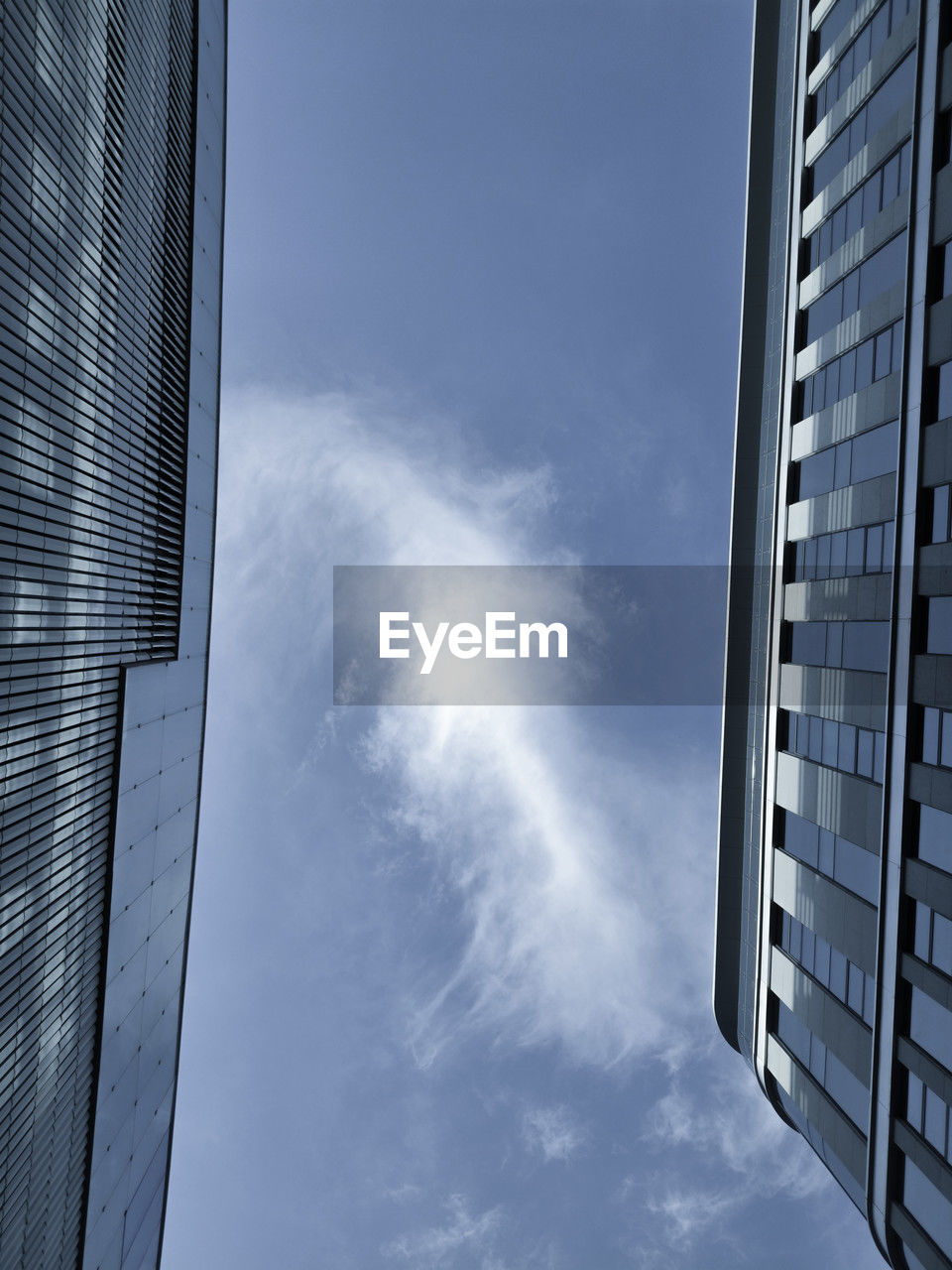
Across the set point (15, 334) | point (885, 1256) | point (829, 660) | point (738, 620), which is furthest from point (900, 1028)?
point (15, 334)

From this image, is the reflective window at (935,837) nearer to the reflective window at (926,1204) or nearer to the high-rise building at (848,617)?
the high-rise building at (848,617)

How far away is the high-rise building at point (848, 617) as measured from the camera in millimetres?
19234

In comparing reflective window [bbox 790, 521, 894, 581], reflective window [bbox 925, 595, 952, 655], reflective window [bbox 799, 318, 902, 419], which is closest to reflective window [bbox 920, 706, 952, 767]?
reflective window [bbox 925, 595, 952, 655]

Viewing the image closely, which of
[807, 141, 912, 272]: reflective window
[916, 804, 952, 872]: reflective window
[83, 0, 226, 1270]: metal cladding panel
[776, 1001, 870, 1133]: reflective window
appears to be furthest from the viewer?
[776, 1001, 870, 1133]: reflective window

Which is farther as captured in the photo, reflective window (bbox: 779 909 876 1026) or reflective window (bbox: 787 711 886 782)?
reflective window (bbox: 787 711 886 782)

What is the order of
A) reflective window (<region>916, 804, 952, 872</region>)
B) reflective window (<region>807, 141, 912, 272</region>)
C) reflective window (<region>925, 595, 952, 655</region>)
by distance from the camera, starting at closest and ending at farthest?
reflective window (<region>916, 804, 952, 872</region>)
reflective window (<region>925, 595, 952, 655</region>)
reflective window (<region>807, 141, 912, 272</region>)

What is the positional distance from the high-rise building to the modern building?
23366 millimetres

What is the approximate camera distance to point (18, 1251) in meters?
16.4

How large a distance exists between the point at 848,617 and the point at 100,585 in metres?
24.0

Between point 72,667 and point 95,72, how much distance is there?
15.9 meters

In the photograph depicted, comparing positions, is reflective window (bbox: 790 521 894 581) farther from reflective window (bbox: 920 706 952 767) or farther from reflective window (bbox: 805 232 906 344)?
reflective window (bbox: 805 232 906 344)

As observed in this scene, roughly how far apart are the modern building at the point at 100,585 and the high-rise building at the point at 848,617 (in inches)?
920

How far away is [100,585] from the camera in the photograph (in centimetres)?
1944

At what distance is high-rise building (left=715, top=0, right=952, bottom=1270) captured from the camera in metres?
19.2
